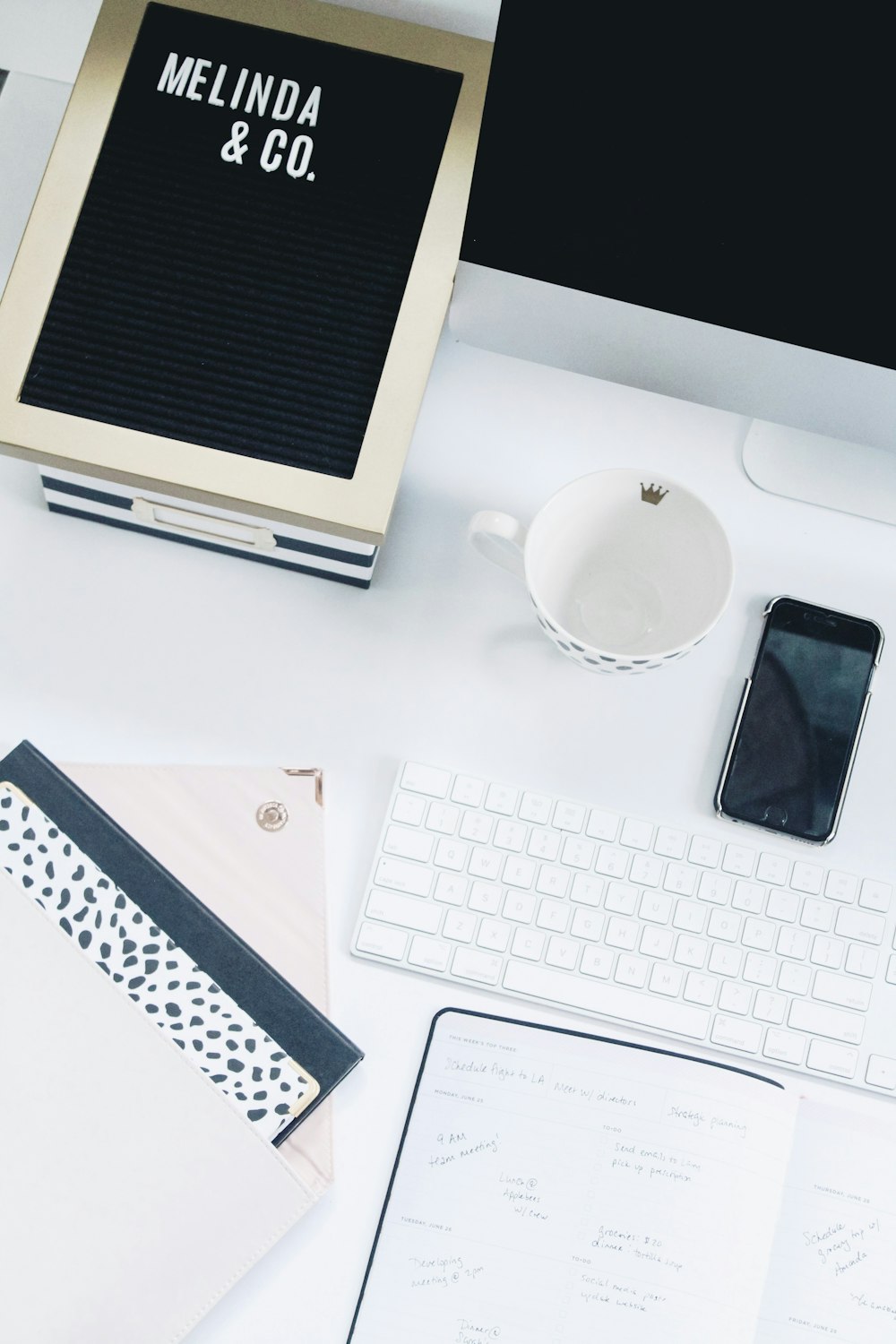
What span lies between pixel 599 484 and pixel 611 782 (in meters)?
0.17

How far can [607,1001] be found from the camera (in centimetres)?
62

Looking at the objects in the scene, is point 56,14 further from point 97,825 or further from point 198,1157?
point 198,1157

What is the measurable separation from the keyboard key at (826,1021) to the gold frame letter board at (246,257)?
13.2 inches

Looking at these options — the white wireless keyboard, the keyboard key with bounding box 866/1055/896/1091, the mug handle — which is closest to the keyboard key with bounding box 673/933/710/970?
the white wireless keyboard

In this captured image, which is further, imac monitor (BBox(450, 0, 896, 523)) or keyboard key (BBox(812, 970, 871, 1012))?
keyboard key (BBox(812, 970, 871, 1012))

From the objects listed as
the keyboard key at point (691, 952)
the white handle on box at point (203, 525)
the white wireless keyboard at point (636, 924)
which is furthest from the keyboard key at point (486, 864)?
the white handle on box at point (203, 525)

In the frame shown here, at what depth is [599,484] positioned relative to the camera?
24.7 inches

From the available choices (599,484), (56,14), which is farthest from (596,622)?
(56,14)

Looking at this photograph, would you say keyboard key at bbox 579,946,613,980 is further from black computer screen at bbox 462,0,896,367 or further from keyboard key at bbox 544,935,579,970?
black computer screen at bbox 462,0,896,367

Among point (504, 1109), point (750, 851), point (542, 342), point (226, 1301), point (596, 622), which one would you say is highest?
point (542, 342)

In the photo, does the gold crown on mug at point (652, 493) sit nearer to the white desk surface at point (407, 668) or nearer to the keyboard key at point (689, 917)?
the white desk surface at point (407, 668)

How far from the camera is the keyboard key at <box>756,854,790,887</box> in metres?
0.64

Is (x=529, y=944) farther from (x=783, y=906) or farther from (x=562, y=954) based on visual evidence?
(x=783, y=906)

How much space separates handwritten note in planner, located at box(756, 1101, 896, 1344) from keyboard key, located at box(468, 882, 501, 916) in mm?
191
